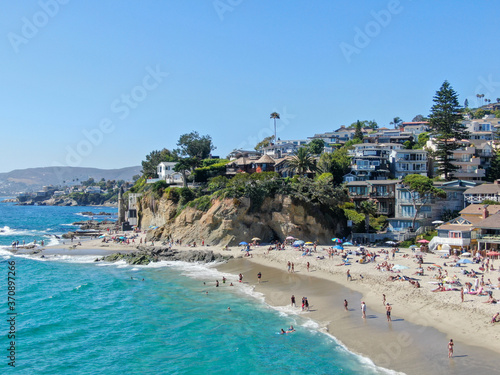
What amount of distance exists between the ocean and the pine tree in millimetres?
40243

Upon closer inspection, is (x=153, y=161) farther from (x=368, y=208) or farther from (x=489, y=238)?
(x=489, y=238)

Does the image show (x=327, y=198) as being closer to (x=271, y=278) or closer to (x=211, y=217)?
(x=211, y=217)

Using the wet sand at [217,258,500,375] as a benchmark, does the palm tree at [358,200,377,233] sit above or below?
above

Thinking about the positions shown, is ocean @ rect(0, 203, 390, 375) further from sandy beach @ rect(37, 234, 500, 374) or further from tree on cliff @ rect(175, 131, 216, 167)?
tree on cliff @ rect(175, 131, 216, 167)

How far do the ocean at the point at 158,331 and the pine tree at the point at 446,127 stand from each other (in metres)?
40.2

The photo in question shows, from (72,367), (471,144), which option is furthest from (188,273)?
(471,144)

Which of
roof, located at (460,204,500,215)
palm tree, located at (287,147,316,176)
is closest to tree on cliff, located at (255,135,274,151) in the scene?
palm tree, located at (287,147,316,176)

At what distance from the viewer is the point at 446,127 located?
2453 inches

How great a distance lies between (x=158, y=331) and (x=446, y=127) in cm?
5321

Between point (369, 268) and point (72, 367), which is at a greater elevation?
point (369, 268)

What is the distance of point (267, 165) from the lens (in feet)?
232

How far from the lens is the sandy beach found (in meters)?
20.8

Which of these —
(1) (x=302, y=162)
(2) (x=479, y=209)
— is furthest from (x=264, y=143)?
(2) (x=479, y=209)

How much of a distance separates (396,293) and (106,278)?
88.3ft
